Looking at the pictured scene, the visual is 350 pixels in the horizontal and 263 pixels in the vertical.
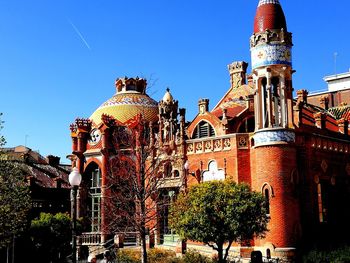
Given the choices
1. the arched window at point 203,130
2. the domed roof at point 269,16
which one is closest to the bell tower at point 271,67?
the domed roof at point 269,16

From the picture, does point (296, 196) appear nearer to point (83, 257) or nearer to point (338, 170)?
point (338, 170)

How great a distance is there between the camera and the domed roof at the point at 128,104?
43.2 m

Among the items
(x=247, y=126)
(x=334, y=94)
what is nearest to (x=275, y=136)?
(x=247, y=126)

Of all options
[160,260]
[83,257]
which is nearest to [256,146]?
[160,260]

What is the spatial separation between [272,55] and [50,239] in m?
16.4

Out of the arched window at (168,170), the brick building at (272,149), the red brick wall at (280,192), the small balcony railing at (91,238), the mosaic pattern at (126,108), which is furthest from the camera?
the mosaic pattern at (126,108)

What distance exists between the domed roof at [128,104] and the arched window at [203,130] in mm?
8932

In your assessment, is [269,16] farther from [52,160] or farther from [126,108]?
[52,160]

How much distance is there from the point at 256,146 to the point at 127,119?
17.2m

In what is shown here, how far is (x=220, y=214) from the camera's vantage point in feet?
75.5

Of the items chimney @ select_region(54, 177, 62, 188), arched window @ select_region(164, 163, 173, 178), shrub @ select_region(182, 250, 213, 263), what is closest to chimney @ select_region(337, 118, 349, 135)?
arched window @ select_region(164, 163, 173, 178)

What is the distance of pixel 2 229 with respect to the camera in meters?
25.8

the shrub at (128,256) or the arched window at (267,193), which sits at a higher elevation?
the arched window at (267,193)

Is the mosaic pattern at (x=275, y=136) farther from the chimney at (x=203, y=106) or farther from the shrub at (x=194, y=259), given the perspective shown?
the chimney at (x=203, y=106)
